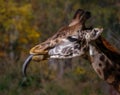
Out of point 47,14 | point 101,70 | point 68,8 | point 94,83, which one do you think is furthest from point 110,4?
point 101,70

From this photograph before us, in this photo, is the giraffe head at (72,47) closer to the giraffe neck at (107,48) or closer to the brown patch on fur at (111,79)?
the giraffe neck at (107,48)

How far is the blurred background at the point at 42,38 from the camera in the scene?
33.2 feet

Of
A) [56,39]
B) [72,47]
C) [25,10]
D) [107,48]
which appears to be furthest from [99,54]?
[25,10]

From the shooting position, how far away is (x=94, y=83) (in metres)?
10.9

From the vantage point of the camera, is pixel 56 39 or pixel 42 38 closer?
pixel 56 39

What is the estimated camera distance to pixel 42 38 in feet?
63.5

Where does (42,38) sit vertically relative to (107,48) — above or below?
below

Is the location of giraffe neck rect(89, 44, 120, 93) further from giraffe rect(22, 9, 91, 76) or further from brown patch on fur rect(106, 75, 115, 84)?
giraffe rect(22, 9, 91, 76)

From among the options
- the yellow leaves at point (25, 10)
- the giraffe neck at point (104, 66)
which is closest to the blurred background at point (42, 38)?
the yellow leaves at point (25, 10)

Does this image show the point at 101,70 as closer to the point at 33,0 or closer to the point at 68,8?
the point at 68,8

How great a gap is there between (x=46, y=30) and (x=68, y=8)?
178 cm

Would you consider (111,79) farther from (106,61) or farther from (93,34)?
(93,34)

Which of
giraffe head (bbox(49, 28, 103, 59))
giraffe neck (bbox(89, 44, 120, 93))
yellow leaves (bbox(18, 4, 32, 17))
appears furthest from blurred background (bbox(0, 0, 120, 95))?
giraffe head (bbox(49, 28, 103, 59))

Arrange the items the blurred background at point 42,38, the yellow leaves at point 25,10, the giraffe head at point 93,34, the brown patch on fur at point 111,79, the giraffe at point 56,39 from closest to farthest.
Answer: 1. the giraffe head at point 93,34
2. the giraffe at point 56,39
3. the brown patch on fur at point 111,79
4. the blurred background at point 42,38
5. the yellow leaves at point 25,10
